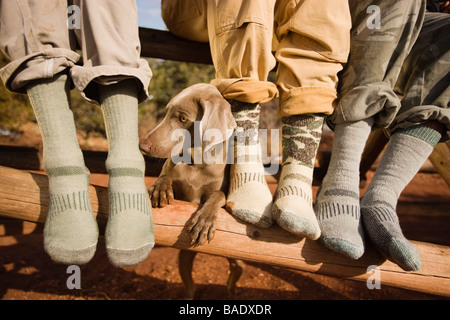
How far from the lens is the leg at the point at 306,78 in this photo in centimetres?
132

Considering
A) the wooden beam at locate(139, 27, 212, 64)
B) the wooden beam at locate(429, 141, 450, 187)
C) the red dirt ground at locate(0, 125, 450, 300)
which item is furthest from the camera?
the red dirt ground at locate(0, 125, 450, 300)

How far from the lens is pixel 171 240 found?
1.25 metres

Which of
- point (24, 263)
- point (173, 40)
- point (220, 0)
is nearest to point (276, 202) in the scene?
point (220, 0)

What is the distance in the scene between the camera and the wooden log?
118cm

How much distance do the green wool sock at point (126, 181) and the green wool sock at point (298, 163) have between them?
0.51 metres

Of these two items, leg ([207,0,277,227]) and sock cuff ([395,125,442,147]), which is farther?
sock cuff ([395,125,442,147])

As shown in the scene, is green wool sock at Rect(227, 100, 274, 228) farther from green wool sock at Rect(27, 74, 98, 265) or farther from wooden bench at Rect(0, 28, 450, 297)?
green wool sock at Rect(27, 74, 98, 265)

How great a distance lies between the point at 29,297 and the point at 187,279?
3.90ft

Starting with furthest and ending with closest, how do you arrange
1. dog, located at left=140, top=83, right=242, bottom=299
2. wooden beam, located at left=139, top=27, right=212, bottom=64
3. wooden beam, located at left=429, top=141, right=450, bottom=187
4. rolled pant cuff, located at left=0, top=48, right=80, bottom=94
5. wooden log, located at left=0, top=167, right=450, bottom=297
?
wooden beam, located at left=429, top=141, right=450, bottom=187
wooden beam, located at left=139, top=27, right=212, bottom=64
dog, located at left=140, top=83, right=242, bottom=299
wooden log, located at left=0, top=167, right=450, bottom=297
rolled pant cuff, located at left=0, top=48, right=80, bottom=94

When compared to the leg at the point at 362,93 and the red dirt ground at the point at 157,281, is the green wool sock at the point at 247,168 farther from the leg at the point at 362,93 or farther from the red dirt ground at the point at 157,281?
the red dirt ground at the point at 157,281

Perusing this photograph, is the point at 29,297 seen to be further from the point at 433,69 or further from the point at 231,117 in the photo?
the point at 433,69

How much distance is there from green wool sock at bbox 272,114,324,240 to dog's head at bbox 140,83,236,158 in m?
0.27

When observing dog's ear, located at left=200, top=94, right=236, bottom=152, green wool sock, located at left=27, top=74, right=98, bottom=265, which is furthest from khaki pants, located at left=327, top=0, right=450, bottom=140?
green wool sock, located at left=27, top=74, right=98, bottom=265

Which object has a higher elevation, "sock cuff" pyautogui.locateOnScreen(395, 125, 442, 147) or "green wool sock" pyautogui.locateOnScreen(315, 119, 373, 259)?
"sock cuff" pyautogui.locateOnScreen(395, 125, 442, 147)
